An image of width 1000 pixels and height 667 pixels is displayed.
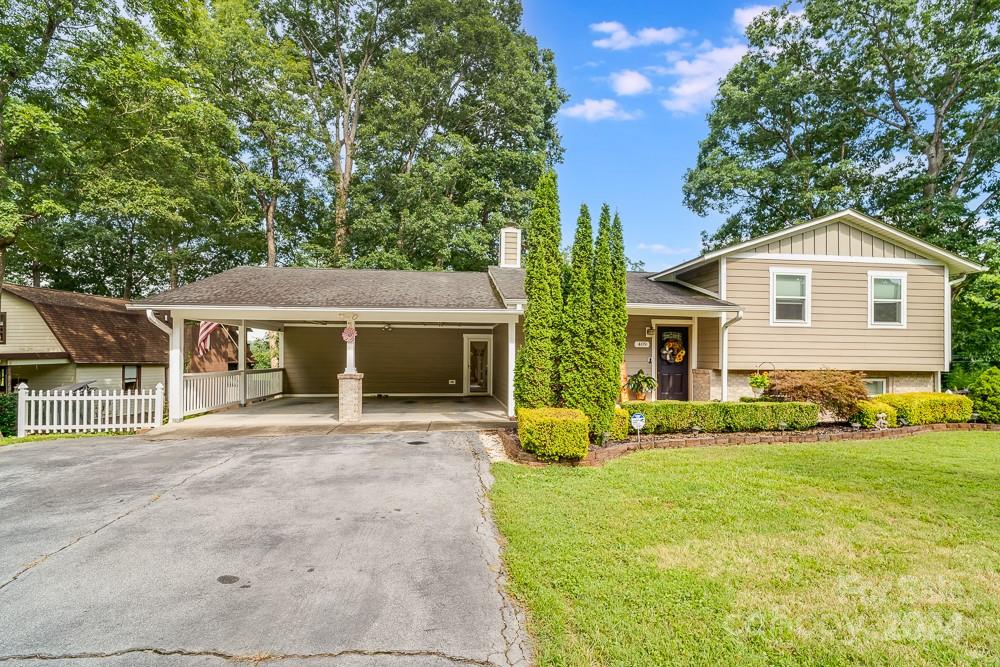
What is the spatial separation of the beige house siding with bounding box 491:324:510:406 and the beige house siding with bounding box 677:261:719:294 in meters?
5.06

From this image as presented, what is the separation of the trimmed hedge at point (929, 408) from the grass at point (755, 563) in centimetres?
326

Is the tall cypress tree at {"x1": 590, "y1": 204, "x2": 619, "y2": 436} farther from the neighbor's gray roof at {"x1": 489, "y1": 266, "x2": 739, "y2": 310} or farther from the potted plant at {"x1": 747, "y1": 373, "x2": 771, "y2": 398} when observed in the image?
the potted plant at {"x1": 747, "y1": 373, "x2": 771, "y2": 398}

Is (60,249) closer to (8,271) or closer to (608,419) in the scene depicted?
(8,271)

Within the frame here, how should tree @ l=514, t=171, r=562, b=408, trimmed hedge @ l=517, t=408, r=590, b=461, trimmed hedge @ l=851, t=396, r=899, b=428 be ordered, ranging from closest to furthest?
trimmed hedge @ l=517, t=408, r=590, b=461
tree @ l=514, t=171, r=562, b=408
trimmed hedge @ l=851, t=396, r=899, b=428

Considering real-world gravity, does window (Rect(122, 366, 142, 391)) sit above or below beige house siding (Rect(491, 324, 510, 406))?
below

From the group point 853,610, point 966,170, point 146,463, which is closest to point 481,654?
point 853,610

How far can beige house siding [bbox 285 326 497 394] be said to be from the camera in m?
14.2

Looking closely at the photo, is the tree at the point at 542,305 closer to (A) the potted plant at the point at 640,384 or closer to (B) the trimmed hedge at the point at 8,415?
(A) the potted plant at the point at 640,384

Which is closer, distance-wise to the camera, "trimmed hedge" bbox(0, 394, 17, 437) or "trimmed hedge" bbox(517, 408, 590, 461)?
"trimmed hedge" bbox(517, 408, 590, 461)

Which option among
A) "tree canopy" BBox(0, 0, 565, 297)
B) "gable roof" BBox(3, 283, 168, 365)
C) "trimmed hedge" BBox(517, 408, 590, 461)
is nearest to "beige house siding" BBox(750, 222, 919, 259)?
"trimmed hedge" BBox(517, 408, 590, 461)

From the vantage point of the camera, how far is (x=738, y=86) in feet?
67.8

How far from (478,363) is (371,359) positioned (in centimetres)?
338

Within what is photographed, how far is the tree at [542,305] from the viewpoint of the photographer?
23.0 feet

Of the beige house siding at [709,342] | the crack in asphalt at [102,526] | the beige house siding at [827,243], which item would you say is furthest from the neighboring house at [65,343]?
the beige house siding at [827,243]
